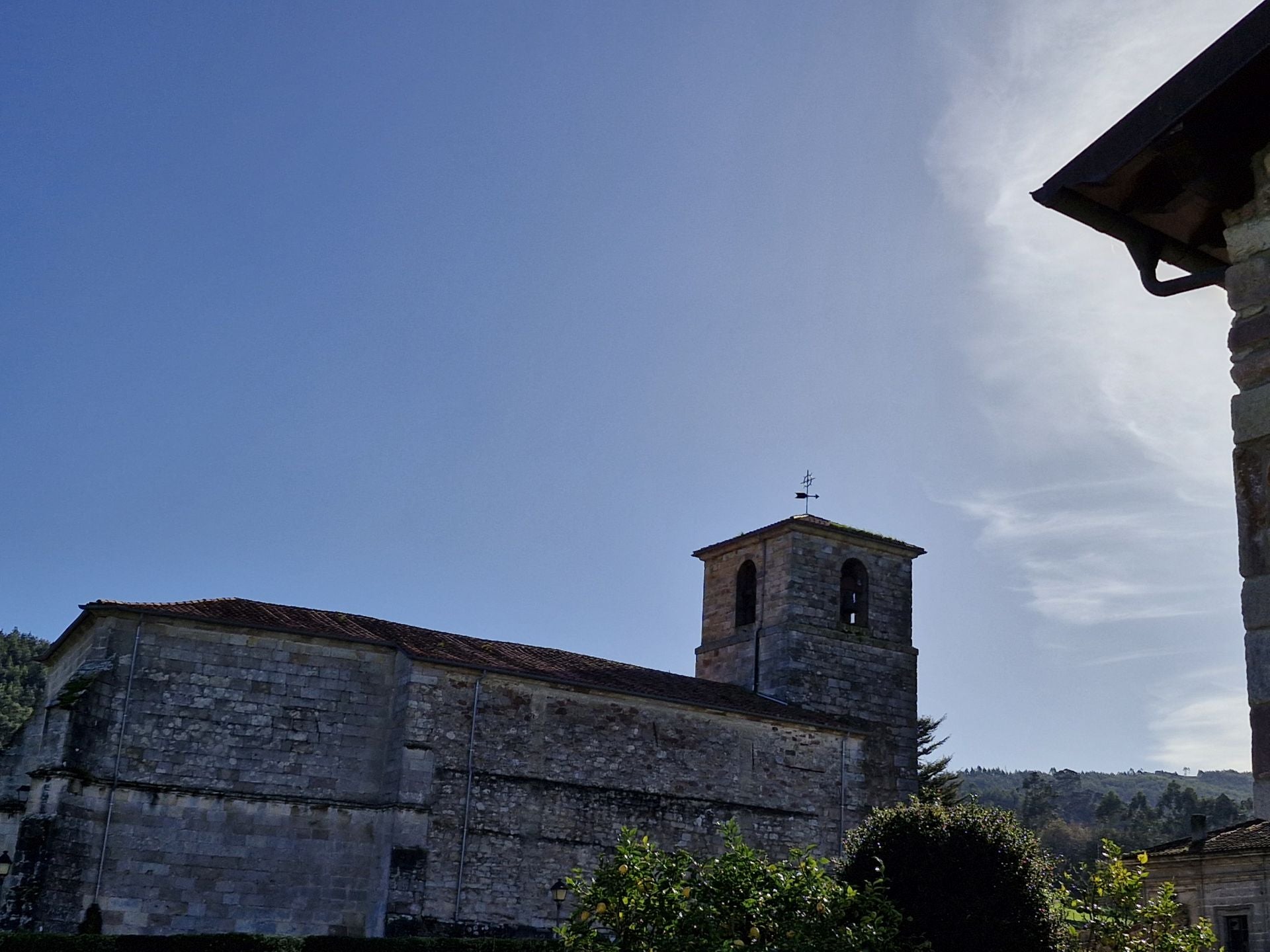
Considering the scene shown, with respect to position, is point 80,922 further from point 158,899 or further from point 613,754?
point 613,754

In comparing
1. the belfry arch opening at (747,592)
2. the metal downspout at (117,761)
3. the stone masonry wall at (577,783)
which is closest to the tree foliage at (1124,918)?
the stone masonry wall at (577,783)

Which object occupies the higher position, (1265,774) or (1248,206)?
(1248,206)

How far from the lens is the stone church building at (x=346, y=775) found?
59.3 ft

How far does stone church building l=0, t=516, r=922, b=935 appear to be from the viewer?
18078mm

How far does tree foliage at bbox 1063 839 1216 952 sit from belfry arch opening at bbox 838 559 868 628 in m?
13.2

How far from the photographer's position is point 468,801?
64.9ft

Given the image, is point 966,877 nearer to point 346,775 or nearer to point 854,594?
point 346,775

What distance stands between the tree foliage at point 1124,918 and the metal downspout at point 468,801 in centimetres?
887

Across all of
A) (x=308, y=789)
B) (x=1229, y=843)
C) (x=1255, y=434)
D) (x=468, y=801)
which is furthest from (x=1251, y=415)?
(x=1229, y=843)

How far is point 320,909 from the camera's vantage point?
18.9 meters

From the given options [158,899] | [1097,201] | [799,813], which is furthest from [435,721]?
[1097,201]

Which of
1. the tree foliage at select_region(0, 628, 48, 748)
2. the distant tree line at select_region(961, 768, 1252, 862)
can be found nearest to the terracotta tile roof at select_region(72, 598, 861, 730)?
the distant tree line at select_region(961, 768, 1252, 862)

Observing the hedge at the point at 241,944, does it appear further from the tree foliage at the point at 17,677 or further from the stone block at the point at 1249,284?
the tree foliage at the point at 17,677

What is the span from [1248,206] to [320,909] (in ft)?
55.6
